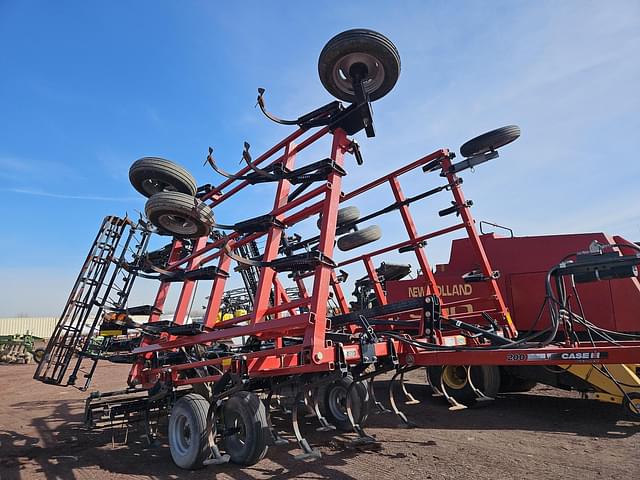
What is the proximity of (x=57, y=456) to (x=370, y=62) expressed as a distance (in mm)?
6052

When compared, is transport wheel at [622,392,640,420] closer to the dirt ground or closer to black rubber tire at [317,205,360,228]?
the dirt ground

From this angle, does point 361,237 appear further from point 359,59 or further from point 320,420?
point 359,59

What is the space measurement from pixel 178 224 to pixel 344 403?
352 cm

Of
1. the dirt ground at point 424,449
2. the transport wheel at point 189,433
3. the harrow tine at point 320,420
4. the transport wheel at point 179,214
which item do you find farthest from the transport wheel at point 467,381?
the transport wheel at point 179,214

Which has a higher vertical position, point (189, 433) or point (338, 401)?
point (338, 401)

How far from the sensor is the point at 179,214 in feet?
18.7

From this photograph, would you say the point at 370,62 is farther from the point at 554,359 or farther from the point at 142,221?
the point at 142,221

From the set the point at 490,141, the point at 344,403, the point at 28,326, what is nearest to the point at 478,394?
the point at 344,403

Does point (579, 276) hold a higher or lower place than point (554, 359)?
higher

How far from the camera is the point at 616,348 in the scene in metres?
3.86

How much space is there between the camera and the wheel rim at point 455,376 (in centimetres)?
752

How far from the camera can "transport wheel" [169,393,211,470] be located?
16.3 feet

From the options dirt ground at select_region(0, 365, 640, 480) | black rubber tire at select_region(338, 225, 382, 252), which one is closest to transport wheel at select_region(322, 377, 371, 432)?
dirt ground at select_region(0, 365, 640, 480)

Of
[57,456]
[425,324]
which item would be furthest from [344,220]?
[57,456]
